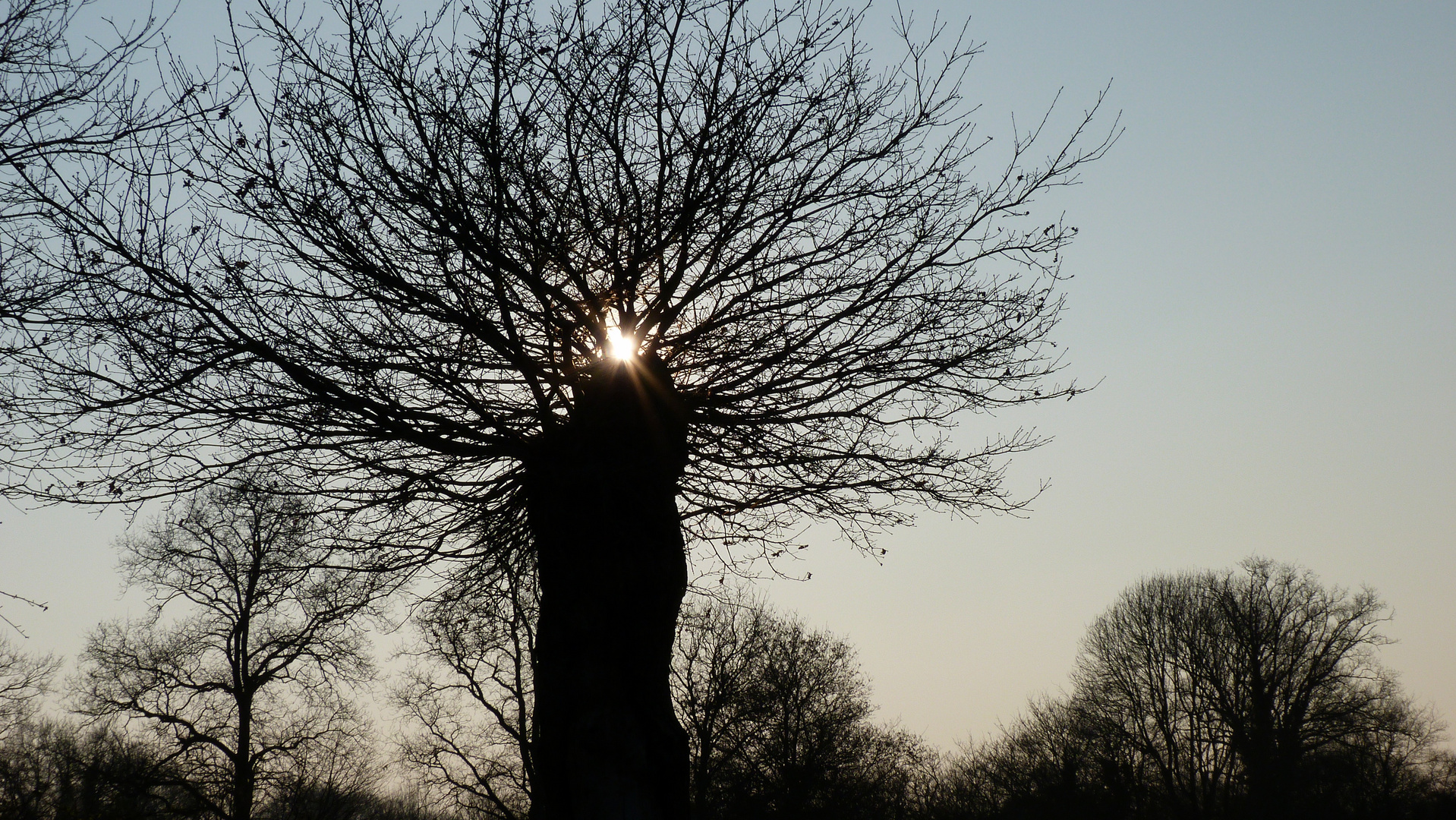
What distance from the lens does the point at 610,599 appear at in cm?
602

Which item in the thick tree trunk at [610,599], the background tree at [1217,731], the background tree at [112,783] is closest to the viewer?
the thick tree trunk at [610,599]

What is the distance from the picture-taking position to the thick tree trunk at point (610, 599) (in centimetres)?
560

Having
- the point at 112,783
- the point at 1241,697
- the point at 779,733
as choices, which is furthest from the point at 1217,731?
the point at 112,783

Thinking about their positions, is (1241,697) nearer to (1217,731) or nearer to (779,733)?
(1217,731)

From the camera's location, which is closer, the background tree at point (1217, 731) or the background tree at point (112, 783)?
the background tree at point (112, 783)

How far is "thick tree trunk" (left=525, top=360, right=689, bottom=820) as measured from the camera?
560 cm

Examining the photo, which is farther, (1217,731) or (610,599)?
(1217,731)

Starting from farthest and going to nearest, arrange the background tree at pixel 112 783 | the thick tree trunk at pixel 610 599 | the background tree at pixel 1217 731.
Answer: the background tree at pixel 1217 731 < the background tree at pixel 112 783 < the thick tree trunk at pixel 610 599

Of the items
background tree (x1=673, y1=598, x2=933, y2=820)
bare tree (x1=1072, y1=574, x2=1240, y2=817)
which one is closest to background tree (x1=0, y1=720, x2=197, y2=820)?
background tree (x1=673, y1=598, x2=933, y2=820)

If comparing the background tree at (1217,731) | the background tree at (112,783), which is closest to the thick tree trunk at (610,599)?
the background tree at (112,783)

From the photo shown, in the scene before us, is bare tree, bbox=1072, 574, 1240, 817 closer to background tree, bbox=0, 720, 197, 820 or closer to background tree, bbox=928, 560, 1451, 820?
background tree, bbox=928, 560, 1451, 820

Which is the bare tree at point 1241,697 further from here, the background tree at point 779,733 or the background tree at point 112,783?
the background tree at point 112,783

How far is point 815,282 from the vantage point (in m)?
6.83

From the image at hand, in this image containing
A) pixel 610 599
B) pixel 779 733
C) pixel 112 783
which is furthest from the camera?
pixel 779 733
